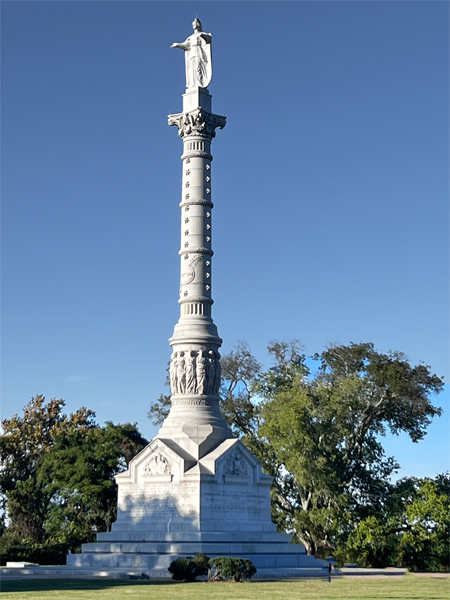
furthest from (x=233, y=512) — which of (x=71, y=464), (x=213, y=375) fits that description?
(x=71, y=464)

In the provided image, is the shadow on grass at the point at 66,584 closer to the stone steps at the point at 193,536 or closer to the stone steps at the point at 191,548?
the stone steps at the point at 191,548

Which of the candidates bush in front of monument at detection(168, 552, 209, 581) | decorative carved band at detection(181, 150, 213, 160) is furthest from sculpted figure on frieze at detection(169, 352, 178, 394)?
bush in front of monument at detection(168, 552, 209, 581)

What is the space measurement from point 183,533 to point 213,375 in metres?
7.34

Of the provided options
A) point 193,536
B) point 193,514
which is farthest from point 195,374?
point 193,536

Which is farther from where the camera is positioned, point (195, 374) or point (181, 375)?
point (181, 375)

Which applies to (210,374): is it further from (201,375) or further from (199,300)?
(199,300)

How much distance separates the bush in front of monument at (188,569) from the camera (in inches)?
1120

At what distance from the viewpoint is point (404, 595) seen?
2414cm

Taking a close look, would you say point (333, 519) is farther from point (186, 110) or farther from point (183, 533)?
point (186, 110)

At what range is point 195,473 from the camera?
3666 centimetres

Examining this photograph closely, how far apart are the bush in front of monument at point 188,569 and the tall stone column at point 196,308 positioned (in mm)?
8746

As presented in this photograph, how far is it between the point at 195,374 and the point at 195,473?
470cm

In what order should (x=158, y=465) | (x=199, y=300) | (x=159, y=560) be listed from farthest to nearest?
(x=199, y=300) → (x=158, y=465) → (x=159, y=560)

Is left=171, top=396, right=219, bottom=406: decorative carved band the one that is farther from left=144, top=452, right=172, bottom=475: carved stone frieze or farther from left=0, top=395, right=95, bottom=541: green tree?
left=0, top=395, right=95, bottom=541: green tree
